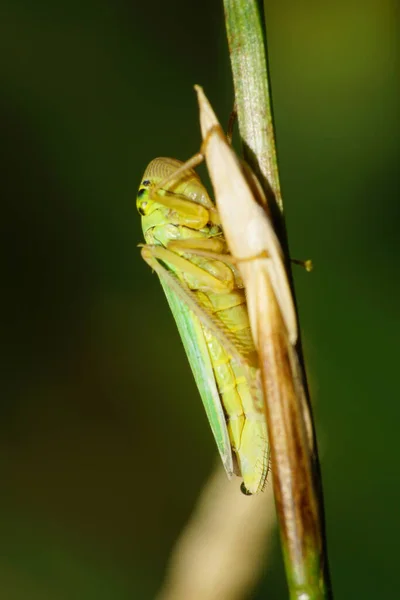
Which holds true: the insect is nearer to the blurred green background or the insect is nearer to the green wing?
the green wing

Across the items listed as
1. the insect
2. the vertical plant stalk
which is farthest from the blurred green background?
the vertical plant stalk

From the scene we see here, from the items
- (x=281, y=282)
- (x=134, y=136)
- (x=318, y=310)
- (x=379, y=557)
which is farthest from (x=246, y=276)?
(x=134, y=136)

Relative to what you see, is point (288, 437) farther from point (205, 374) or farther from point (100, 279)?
point (100, 279)

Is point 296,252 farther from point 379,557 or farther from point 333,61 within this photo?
point 379,557

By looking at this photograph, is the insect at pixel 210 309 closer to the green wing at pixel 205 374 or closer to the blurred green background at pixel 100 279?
the green wing at pixel 205 374

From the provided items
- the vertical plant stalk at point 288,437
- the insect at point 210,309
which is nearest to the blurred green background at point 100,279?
the insect at point 210,309

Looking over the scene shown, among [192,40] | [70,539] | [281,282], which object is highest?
[192,40]
